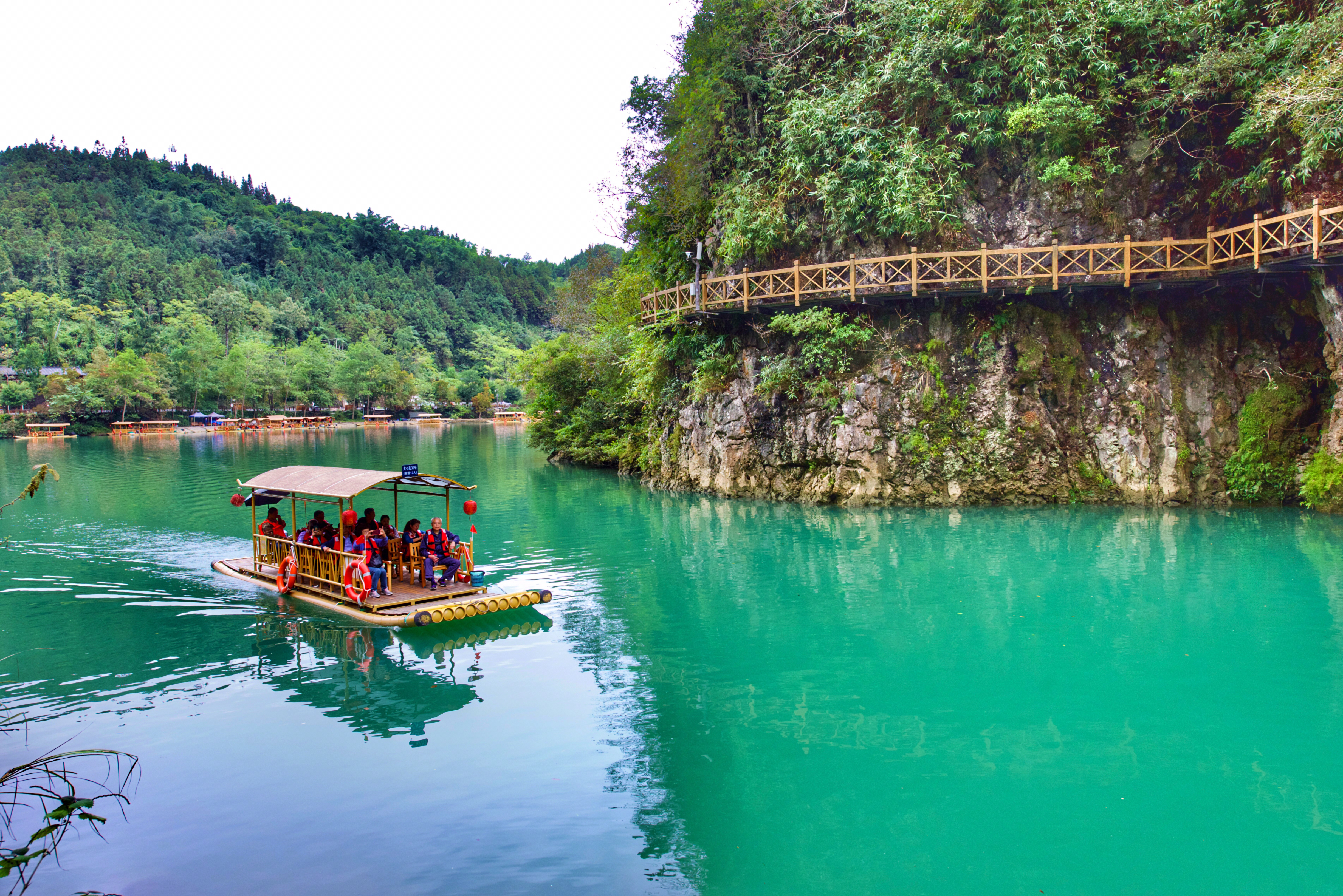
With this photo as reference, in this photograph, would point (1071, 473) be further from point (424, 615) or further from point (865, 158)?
point (424, 615)

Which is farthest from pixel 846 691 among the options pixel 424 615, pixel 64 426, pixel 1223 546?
pixel 64 426

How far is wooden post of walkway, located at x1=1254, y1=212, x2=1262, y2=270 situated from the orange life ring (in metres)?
23.8

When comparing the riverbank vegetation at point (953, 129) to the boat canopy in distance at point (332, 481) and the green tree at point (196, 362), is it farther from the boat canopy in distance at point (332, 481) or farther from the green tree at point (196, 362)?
the green tree at point (196, 362)

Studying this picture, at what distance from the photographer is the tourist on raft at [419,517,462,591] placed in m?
15.4

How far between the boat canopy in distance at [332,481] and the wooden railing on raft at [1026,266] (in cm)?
1433

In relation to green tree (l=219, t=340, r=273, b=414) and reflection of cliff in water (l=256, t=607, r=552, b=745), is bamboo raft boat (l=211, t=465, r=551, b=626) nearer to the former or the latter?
reflection of cliff in water (l=256, t=607, r=552, b=745)

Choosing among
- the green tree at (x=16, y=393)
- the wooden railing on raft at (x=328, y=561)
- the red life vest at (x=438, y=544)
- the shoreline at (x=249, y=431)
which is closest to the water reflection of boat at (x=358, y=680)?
the wooden railing on raft at (x=328, y=561)

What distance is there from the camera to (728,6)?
2853cm

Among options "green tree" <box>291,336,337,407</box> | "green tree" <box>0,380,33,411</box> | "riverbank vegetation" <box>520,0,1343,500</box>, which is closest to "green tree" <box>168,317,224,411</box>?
"green tree" <box>291,336,337,407</box>

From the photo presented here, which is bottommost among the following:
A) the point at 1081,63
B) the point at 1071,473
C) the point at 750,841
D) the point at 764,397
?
the point at 750,841

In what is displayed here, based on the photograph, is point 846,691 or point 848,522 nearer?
point 846,691

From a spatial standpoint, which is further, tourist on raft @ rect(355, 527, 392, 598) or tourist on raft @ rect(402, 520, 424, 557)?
tourist on raft @ rect(402, 520, 424, 557)

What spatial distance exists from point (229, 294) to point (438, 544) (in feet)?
362

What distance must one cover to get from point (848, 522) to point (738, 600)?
913 cm
